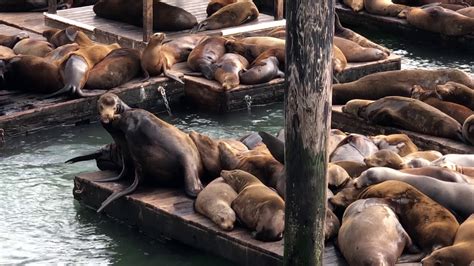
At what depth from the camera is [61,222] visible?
8.70 meters

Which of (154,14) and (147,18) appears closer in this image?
(147,18)

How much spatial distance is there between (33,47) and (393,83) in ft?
13.0

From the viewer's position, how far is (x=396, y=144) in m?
8.84

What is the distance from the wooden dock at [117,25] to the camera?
529 inches

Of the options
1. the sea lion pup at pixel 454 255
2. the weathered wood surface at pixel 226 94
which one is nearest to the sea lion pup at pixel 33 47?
the weathered wood surface at pixel 226 94

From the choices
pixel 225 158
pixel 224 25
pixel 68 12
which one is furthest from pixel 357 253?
pixel 68 12

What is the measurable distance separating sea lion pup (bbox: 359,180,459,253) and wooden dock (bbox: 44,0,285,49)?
6228 mm

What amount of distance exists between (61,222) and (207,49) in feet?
13.4

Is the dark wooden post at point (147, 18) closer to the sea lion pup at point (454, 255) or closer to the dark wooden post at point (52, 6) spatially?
the dark wooden post at point (52, 6)

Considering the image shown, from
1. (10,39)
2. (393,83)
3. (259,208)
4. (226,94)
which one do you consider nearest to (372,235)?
(259,208)

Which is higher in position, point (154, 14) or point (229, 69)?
point (154, 14)

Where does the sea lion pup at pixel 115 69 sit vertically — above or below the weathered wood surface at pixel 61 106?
above

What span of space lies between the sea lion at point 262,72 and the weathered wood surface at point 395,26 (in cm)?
351

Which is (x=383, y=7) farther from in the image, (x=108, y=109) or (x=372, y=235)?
(x=372, y=235)
